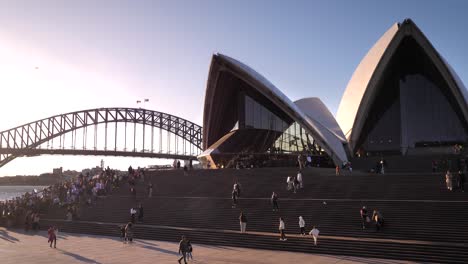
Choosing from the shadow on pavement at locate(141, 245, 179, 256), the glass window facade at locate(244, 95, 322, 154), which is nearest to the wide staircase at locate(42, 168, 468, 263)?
the shadow on pavement at locate(141, 245, 179, 256)

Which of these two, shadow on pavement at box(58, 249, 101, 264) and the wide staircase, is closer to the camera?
shadow on pavement at box(58, 249, 101, 264)

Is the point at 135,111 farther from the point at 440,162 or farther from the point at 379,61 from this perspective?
the point at 440,162

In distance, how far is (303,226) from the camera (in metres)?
17.0

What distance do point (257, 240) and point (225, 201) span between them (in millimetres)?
5677

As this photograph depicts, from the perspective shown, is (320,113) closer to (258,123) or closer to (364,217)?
(258,123)

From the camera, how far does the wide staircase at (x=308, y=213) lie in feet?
49.7

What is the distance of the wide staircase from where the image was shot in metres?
15.2

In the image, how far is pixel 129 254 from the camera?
15594 millimetres

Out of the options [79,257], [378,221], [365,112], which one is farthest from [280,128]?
[79,257]

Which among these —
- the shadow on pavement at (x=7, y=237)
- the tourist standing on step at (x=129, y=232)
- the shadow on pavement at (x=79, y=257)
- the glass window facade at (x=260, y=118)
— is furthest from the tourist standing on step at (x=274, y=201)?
the glass window facade at (x=260, y=118)

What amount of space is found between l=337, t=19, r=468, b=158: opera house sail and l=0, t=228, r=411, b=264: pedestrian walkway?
2284 cm

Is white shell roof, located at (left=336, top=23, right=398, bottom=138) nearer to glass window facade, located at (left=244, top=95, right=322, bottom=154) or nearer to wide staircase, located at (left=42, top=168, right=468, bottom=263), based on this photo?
glass window facade, located at (left=244, top=95, right=322, bottom=154)

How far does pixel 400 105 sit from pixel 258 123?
1220 cm

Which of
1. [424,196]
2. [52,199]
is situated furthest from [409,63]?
[52,199]
